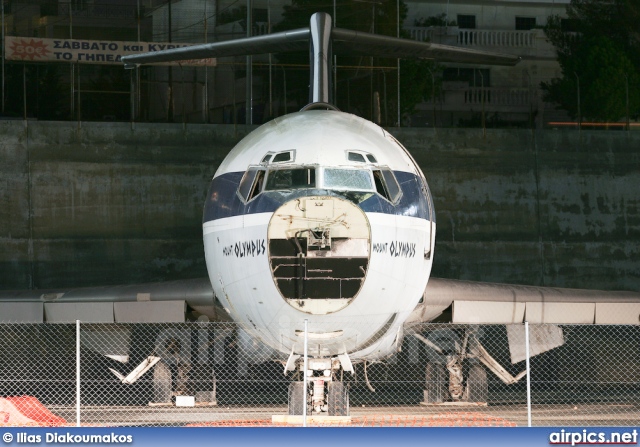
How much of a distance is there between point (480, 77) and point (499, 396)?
2956 cm

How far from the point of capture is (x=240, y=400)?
25.6 meters

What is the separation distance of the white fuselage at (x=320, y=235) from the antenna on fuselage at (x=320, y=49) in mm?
2510

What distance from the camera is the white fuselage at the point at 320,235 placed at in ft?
51.8

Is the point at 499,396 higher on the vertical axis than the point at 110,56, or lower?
lower

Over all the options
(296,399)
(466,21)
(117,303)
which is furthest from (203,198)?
(466,21)

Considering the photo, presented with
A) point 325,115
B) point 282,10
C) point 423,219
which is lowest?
point 423,219

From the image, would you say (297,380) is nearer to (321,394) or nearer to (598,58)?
(321,394)

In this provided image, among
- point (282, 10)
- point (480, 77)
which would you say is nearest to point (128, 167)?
point (282, 10)

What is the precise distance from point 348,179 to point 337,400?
11.2 feet

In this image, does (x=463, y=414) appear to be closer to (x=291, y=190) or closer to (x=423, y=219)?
(x=423, y=219)

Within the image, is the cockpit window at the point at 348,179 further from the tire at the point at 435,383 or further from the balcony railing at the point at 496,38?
the balcony railing at the point at 496,38

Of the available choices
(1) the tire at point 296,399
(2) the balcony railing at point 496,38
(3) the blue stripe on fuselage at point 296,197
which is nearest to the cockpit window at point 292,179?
(3) the blue stripe on fuselage at point 296,197

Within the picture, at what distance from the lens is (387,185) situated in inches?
670

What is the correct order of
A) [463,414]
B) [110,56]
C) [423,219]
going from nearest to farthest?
[423,219]
[463,414]
[110,56]
